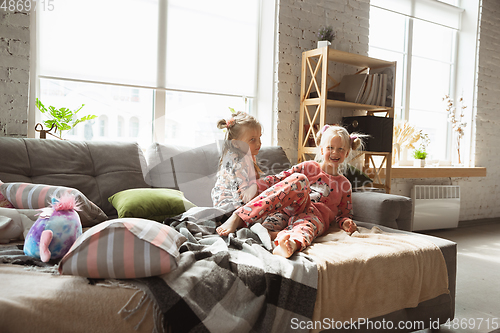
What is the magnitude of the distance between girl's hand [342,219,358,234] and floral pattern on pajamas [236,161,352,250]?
1.8 inches

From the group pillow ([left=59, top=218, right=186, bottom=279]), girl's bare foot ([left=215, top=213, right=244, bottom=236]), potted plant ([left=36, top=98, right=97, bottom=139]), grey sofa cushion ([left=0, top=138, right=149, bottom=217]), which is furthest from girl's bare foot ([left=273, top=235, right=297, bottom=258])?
potted plant ([left=36, top=98, right=97, bottom=139])

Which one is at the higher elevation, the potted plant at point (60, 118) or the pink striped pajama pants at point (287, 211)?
the potted plant at point (60, 118)

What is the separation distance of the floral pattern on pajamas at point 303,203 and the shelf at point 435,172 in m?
1.50

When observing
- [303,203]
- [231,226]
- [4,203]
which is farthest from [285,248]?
[4,203]

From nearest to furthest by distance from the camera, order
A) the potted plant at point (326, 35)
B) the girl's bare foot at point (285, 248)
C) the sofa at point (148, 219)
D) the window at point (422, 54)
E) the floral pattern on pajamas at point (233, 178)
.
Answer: the sofa at point (148, 219) < the girl's bare foot at point (285, 248) < the floral pattern on pajamas at point (233, 178) < the potted plant at point (326, 35) < the window at point (422, 54)

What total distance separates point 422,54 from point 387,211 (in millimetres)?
3210

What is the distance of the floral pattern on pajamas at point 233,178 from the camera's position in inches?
76.9

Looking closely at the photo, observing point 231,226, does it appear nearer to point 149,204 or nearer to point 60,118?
point 149,204

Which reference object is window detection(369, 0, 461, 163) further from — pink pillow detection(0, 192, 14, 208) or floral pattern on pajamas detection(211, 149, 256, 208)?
pink pillow detection(0, 192, 14, 208)

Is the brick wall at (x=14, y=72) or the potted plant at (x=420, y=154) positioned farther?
the potted plant at (x=420, y=154)

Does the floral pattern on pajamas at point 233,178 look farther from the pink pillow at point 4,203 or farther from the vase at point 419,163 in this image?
the vase at point 419,163

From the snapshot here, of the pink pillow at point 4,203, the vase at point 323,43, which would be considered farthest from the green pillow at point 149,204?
the vase at point 323,43

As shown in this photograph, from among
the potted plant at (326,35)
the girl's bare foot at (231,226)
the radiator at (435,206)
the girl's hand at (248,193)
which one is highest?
the potted plant at (326,35)

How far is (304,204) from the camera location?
6.16 ft
